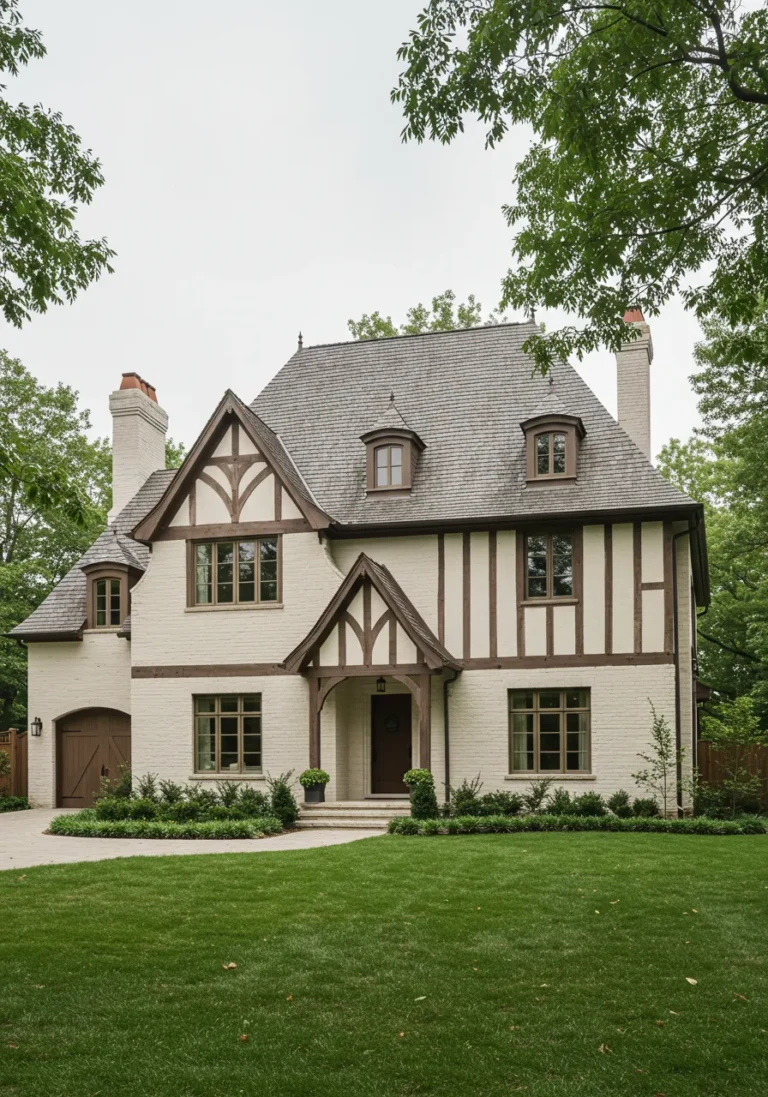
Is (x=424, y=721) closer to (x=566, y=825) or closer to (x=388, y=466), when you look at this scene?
(x=566, y=825)

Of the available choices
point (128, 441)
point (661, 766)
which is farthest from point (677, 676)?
point (128, 441)

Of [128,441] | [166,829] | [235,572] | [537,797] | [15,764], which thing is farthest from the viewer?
[128,441]

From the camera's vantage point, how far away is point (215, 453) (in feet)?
70.2

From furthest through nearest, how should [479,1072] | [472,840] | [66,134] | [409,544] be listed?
[409,544] < [472,840] < [66,134] < [479,1072]

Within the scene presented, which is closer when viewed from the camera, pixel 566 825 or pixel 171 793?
pixel 566 825

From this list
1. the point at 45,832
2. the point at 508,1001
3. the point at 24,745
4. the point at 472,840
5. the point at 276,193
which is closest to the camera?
the point at 508,1001

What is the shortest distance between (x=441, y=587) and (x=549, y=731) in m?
3.53

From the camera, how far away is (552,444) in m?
20.6

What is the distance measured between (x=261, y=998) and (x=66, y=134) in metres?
8.55

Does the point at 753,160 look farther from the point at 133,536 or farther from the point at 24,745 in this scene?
the point at 24,745

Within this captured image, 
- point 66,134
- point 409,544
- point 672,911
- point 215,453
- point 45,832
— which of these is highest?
point 66,134

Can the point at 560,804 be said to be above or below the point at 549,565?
below

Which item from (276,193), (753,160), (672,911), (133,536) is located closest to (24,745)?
(133,536)

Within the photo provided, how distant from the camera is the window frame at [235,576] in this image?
21000 mm
